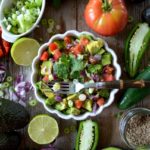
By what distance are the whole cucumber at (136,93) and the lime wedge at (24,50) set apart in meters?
0.32

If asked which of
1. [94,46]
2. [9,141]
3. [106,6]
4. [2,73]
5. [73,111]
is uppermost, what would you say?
[106,6]

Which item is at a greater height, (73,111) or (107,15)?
(107,15)

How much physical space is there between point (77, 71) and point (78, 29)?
0.17 meters

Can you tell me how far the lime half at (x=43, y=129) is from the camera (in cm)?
157

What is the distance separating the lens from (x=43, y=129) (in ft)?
5.16

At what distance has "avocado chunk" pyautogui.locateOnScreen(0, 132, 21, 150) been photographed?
5.09ft

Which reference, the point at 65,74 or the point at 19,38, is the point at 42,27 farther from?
the point at 65,74

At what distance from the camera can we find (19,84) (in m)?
1.62

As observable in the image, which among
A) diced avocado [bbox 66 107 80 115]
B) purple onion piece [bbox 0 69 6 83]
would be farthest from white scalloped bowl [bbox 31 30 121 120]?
purple onion piece [bbox 0 69 6 83]

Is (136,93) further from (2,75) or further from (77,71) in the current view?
(2,75)

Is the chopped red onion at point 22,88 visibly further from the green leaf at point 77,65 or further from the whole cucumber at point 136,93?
the whole cucumber at point 136,93

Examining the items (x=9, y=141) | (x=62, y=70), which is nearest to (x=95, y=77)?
(x=62, y=70)

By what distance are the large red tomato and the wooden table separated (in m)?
0.10

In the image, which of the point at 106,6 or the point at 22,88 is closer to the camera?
the point at 106,6
